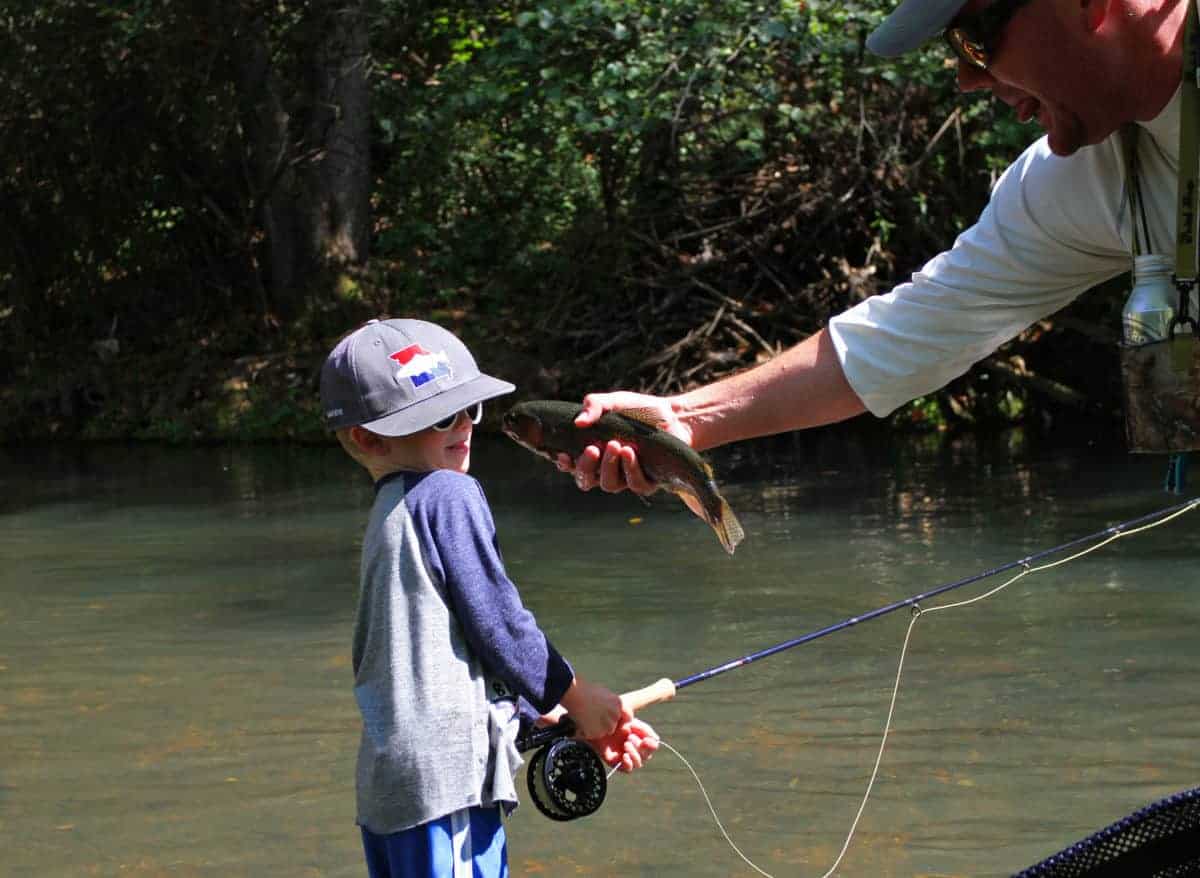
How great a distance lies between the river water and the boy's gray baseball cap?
1856 millimetres

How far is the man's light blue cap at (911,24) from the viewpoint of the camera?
269 centimetres

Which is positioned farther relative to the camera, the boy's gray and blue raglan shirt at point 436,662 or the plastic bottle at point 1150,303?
the boy's gray and blue raglan shirt at point 436,662

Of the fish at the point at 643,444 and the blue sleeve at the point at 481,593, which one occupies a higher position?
the fish at the point at 643,444

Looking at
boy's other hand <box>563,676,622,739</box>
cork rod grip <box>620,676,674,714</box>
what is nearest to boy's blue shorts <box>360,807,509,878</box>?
boy's other hand <box>563,676,622,739</box>

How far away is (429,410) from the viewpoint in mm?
3582

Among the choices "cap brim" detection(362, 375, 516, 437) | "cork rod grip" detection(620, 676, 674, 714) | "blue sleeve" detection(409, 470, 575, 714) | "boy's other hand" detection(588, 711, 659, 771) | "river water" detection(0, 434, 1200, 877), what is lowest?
"river water" detection(0, 434, 1200, 877)

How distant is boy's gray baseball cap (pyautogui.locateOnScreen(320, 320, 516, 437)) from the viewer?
11.7 ft

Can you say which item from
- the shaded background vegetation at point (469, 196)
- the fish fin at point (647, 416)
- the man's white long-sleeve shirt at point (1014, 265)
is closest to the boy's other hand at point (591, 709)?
the fish fin at point (647, 416)

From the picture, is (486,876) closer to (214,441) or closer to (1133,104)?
(1133,104)

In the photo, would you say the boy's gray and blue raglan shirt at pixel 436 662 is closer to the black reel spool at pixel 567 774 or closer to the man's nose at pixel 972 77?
the black reel spool at pixel 567 774

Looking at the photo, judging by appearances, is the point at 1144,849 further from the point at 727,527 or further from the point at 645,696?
the point at 727,527

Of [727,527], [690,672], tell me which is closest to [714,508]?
[727,527]

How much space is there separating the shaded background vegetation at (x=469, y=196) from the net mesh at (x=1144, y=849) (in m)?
11.5

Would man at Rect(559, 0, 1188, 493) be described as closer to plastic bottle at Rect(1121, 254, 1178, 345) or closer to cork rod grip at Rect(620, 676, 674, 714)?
plastic bottle at Rect(1121, 254, 1178, 345)
